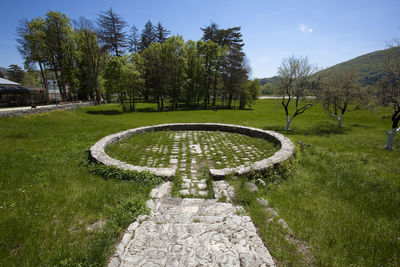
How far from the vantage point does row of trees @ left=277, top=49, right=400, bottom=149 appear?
11797mm

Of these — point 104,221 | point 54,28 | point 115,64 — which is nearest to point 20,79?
point 54,28

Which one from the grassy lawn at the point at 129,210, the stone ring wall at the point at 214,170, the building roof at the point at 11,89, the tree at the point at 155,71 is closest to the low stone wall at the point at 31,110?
the building roof at the point at 11,89

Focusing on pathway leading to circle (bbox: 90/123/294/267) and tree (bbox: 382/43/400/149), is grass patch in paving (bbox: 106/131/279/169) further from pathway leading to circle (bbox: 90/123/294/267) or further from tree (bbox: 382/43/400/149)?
tree (bbox: 382/43/400/149)

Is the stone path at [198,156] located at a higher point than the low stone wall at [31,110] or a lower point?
lower

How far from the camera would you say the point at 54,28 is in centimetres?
2881

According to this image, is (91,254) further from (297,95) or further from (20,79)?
(20,79)

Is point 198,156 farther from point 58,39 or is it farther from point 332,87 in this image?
point 58,39

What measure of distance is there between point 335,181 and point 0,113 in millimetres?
26922

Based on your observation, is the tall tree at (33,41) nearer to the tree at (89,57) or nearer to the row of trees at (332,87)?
the tree at (89,57)

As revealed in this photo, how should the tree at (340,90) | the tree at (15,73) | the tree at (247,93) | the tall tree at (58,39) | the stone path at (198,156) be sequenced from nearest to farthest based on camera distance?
the stone path at (198,156)
the tree at (340,90)
the tall tree at (58,39)
the tree at (247,93)
the tree at (15,73)

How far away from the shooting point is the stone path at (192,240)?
2658 millimetres

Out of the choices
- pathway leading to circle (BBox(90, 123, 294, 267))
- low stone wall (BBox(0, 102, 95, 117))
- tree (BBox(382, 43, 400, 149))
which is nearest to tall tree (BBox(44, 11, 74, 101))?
low stone wall (BBox(0, 102, 95, 117))

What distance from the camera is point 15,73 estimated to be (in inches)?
2581

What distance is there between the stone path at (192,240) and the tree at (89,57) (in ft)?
116
